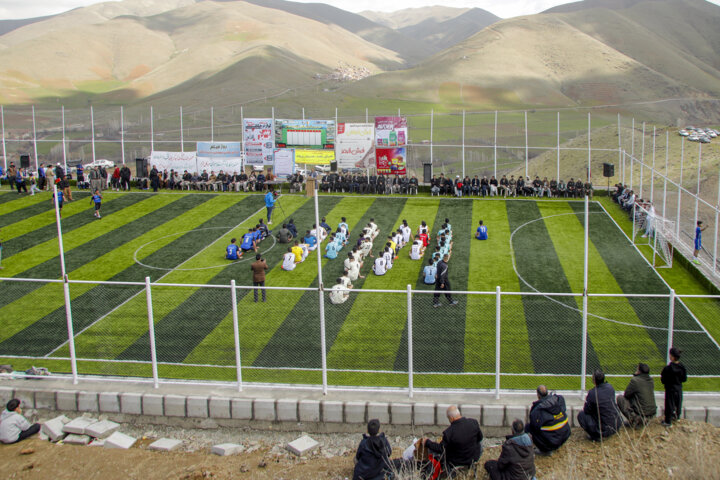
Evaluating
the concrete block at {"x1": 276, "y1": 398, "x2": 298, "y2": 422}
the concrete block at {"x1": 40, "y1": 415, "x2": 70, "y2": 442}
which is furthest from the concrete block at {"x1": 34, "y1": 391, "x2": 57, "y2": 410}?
the concrete block at {"x1": 276, "y1": 398, "x2": 298, "y2": 422}

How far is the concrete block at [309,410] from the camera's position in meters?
12.4

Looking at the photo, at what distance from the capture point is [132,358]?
16312 mm

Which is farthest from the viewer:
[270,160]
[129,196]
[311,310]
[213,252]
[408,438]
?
[270,160]

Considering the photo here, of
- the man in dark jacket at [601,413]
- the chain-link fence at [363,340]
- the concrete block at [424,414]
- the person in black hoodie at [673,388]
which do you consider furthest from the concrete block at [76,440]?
the person in black hoodie at [673,388]

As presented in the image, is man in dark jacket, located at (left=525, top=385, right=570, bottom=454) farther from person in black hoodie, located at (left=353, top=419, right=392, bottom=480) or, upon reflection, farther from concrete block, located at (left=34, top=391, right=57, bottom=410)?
concrete block, located at (left=34, top=391, right=57, bottom=410)

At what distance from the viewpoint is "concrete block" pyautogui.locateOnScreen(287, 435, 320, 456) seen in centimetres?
1155

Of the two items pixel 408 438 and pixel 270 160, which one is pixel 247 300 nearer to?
pixel 408 438

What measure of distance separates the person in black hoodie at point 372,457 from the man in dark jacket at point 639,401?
4.37 metres

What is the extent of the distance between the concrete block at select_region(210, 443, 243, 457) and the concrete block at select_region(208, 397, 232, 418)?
3.43 feet

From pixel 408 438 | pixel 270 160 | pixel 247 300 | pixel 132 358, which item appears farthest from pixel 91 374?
pixel 270 160

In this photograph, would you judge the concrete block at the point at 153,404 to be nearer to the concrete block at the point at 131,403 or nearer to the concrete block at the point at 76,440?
the concrete block at the point at 131,403

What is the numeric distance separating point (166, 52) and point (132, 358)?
16906 centimetres

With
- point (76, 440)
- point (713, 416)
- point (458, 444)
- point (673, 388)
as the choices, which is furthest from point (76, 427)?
point (713, 416)

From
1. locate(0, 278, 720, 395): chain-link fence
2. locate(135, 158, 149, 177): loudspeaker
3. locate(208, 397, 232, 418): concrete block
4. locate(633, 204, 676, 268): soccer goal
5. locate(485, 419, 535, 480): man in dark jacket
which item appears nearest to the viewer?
locate(485, 419, 535, 480): man in dark jacket
